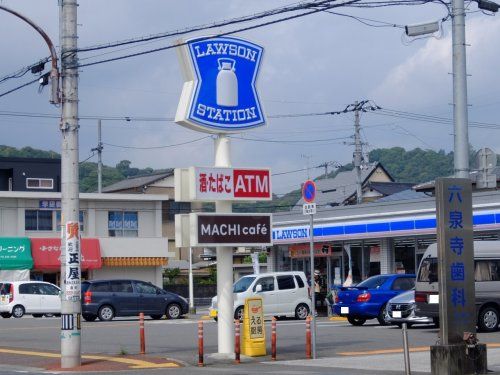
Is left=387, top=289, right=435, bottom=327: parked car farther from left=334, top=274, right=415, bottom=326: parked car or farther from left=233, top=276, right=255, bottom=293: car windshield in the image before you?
left=233, top=276, right=255, bottom=293: car windshield

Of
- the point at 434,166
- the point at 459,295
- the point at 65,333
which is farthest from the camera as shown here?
the point at 434,166

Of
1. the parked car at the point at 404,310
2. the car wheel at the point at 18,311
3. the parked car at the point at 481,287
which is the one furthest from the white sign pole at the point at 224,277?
the car wheel at the point at 18,311

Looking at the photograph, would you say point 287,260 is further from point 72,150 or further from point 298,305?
point 72,150

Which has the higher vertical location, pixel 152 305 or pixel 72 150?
pixel 72 150

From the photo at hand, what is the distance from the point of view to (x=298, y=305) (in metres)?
35.2

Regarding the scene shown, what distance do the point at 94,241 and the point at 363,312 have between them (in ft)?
94.5

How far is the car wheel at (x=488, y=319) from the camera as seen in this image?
26203mm

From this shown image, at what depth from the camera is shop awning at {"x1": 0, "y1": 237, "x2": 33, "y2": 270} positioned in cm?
5259

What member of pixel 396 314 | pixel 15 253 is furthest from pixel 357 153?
pixel 396 314

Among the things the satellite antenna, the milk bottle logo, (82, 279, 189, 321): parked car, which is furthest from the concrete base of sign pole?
(82, 279, 189, 321): parked car

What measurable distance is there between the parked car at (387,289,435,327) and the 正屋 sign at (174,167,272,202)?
29.0 feet

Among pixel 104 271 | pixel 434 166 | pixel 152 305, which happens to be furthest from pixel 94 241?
pixel 434 166

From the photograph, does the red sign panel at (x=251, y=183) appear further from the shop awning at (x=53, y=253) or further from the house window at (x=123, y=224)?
the house window at (x=123, y=224)

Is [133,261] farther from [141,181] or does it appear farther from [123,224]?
[141,181]
